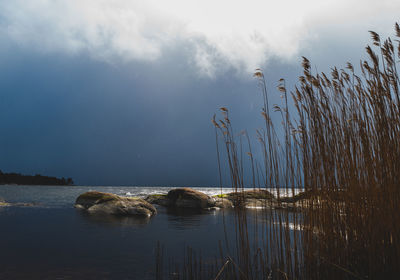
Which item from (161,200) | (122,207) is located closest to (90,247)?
(122,207)

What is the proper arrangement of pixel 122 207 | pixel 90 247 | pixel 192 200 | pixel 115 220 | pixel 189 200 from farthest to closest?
pixel 189 200
pixel 192 200
pixel 122 207
pixel 115 220
pixel 90 247

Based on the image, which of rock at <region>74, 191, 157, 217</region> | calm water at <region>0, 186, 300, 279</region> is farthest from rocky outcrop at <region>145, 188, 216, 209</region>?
calm water at <region>0, 186, 300, 279</region>

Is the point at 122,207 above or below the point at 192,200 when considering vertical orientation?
above

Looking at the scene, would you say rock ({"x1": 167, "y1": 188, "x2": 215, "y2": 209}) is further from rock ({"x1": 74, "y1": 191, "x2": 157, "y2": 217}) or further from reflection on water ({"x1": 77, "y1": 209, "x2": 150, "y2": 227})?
reflection on water ({"x1": 77, "y1": 209, "x2": 150, "y2": 227})

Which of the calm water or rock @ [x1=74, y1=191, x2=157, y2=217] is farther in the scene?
rock @ [x1=74, y1=191, x2=157, y2=217]

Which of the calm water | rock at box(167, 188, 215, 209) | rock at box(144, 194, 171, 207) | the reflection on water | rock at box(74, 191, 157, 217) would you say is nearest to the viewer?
the calm water

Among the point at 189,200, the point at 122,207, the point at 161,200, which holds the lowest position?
the point at 161,200

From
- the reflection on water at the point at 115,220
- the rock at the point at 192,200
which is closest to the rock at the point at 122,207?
the reflection on water at the point at 115,220

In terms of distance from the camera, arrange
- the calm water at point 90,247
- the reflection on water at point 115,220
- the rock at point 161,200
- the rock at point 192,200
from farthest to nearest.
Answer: the rock at point 161,200, the rock at point 192,200, the reflection on water at point 115,220, the calm water at point 90,247

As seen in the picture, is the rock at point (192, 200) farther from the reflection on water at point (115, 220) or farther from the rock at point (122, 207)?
the reflection on water at point (115, 220)

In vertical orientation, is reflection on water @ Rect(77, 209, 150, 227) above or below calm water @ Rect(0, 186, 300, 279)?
below

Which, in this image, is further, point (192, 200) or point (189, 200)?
point (189, 200)

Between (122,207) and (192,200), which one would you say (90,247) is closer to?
(122,207)

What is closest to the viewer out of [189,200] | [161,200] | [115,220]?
[115,220]
